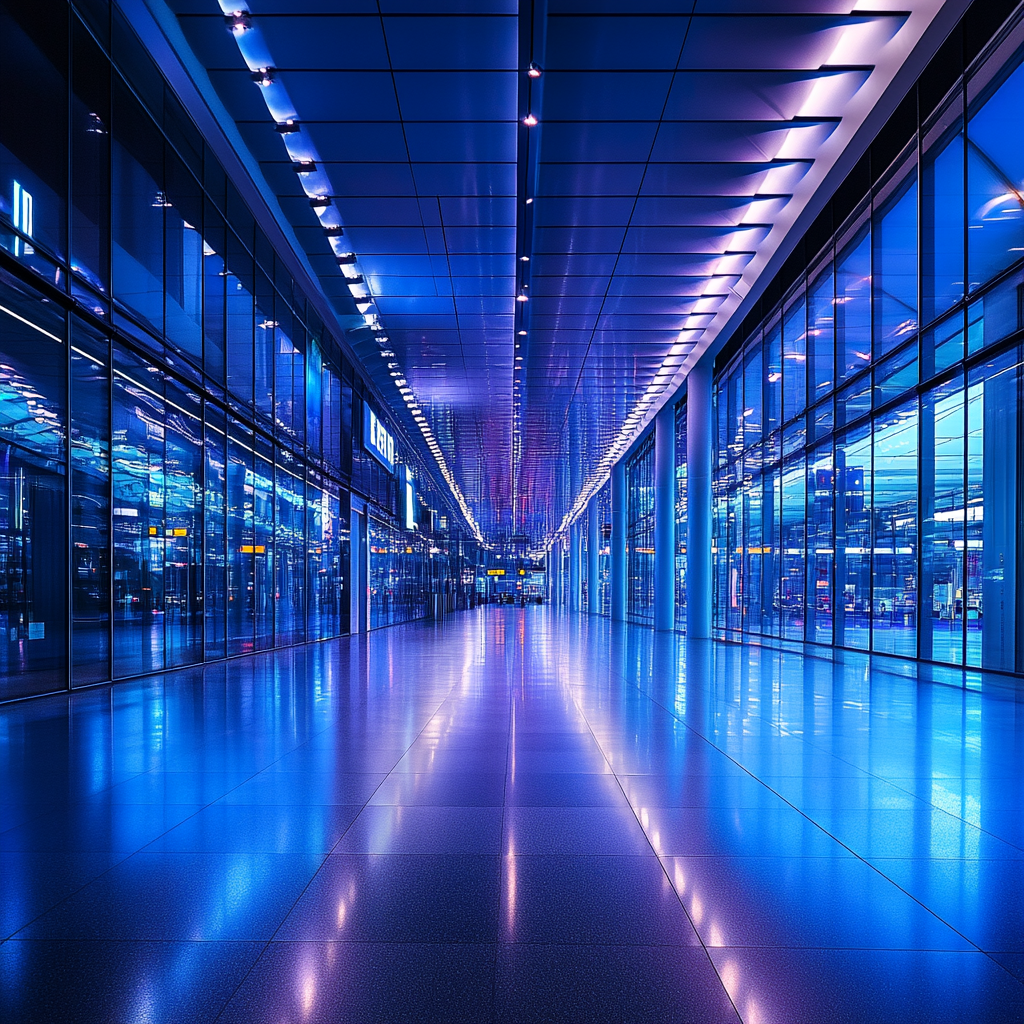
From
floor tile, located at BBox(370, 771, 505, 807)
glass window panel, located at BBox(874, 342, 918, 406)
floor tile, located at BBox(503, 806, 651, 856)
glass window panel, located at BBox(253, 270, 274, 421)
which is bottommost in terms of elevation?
floor tile, located at BBox(370, 771, 505, 807)

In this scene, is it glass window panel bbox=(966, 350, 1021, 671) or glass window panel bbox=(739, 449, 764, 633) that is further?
glass window panel bbox=(739, 449, 764, 633)

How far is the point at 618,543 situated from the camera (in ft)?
133

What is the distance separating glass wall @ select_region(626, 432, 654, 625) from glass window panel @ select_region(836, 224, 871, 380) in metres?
17.8

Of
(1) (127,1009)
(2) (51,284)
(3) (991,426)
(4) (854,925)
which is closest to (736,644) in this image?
(3) (991,426)

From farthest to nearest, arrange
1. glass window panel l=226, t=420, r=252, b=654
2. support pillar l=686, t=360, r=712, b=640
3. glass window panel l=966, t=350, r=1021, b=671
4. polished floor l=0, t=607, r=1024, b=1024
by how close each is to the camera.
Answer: support pillar l=686, t=360, r=712, b=640
glass window panel l=226, t=420, r=252, b=654
glass window panel l=966, t=350, r=1021, b=671
polished floor l=0, t=607, r=1024, b=1024

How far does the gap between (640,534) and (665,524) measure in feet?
39.8

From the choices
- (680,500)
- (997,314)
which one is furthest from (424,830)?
(680,500)

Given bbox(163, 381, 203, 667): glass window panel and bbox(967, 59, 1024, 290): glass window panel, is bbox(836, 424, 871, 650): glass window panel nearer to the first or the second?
bbox(967, 59, 1024, 290): glass window panel

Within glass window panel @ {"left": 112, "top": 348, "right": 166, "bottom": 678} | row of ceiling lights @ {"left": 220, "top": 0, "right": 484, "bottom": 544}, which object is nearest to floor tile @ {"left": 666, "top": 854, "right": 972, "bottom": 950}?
row of ceiling lights @ {"left": 220, "top": 0, "right": 484, "bottom": 544}

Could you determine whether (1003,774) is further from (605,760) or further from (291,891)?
(291,891)

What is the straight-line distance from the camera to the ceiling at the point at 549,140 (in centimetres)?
928

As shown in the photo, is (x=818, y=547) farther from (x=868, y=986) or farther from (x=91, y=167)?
(x=868, y=986)

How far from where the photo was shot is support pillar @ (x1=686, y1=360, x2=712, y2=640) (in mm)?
23047

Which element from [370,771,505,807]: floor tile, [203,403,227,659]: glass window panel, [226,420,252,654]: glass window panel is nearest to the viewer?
[370,771,505,807]: floor tile
